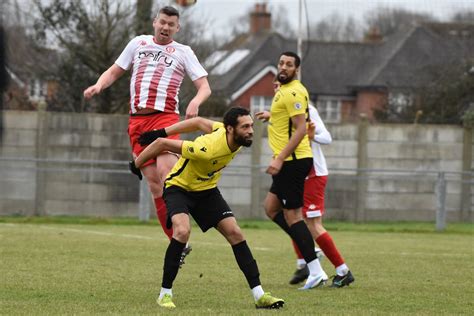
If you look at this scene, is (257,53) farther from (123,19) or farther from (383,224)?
(383,224)

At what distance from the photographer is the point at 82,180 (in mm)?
23375

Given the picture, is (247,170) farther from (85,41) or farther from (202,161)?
(202,161)

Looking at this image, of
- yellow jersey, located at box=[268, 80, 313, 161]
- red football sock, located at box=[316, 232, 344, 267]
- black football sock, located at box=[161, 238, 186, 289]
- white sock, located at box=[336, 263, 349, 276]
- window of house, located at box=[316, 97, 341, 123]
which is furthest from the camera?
window of house, located at box=[316, 97, 341, 123]

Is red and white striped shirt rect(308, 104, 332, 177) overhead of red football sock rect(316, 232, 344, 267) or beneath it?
overhead

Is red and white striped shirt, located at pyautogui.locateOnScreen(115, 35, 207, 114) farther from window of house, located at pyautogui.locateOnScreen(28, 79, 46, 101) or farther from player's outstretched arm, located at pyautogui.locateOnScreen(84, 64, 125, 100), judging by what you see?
window of house, located at pyautogui.locateOnScreen(28, 79, 46, 101)

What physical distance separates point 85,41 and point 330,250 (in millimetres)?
18689

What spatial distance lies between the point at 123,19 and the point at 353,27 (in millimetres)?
39294

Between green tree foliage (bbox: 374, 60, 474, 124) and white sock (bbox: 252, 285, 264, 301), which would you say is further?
green tree foliage (bbox: 374, 60, 474, 124)

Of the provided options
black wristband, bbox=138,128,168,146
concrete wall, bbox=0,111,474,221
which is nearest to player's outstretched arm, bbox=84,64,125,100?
black wristband, bbox=138,128,168,146

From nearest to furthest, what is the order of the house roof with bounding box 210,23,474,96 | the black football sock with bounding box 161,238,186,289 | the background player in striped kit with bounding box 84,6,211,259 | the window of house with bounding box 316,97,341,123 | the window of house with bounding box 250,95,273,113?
the black football sock with bounding box 161,238,186,289 → the background player in striped kit with bounding box 84,6,211,259 → the house roof with bounding box 210,23,474,96 → the window of house with bounding box 250,95,273,113 → the window of house with bounding box 316,97,341,123

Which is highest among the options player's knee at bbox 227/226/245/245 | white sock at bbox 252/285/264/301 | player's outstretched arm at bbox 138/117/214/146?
player's outstretched arm at bbox 138/117/214/146

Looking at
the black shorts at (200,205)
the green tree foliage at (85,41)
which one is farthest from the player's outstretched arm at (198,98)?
the green tree foliage at (85,41)

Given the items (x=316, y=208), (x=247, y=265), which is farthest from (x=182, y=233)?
→ (x=316, y=208)

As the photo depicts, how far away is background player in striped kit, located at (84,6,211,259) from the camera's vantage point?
9812 millimetres
